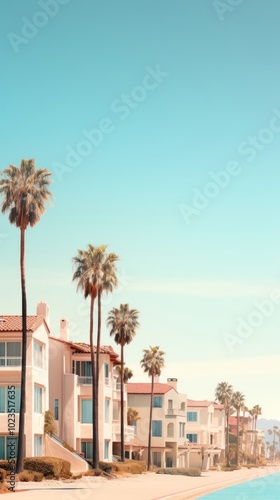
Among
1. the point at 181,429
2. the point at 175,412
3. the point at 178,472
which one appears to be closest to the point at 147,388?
the point at 175,412

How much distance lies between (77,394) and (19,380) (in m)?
16.0

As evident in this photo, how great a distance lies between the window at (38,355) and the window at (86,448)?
14.5 meters

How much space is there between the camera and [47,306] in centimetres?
7788

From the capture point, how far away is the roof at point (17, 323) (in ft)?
224

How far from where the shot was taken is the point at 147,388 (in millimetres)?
126250

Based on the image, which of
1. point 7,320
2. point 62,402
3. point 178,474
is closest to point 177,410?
point 178,474

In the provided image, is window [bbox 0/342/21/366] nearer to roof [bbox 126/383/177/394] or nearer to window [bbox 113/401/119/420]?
window [bbox 113/401/119/420]

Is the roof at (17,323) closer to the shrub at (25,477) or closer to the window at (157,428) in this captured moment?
the shrub at (25,477)

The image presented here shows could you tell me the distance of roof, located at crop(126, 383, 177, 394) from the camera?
408 feet

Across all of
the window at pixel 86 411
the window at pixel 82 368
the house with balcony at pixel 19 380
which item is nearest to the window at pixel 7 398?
the house with balcony at pixel 19 380

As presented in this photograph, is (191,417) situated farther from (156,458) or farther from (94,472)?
(94,472)

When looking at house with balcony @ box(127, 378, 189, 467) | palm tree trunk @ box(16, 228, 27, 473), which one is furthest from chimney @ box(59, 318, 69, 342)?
house with balcony @ box(127, 378, 189, 467)

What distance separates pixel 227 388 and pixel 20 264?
128 m

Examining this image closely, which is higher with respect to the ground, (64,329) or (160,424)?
(64,329)
